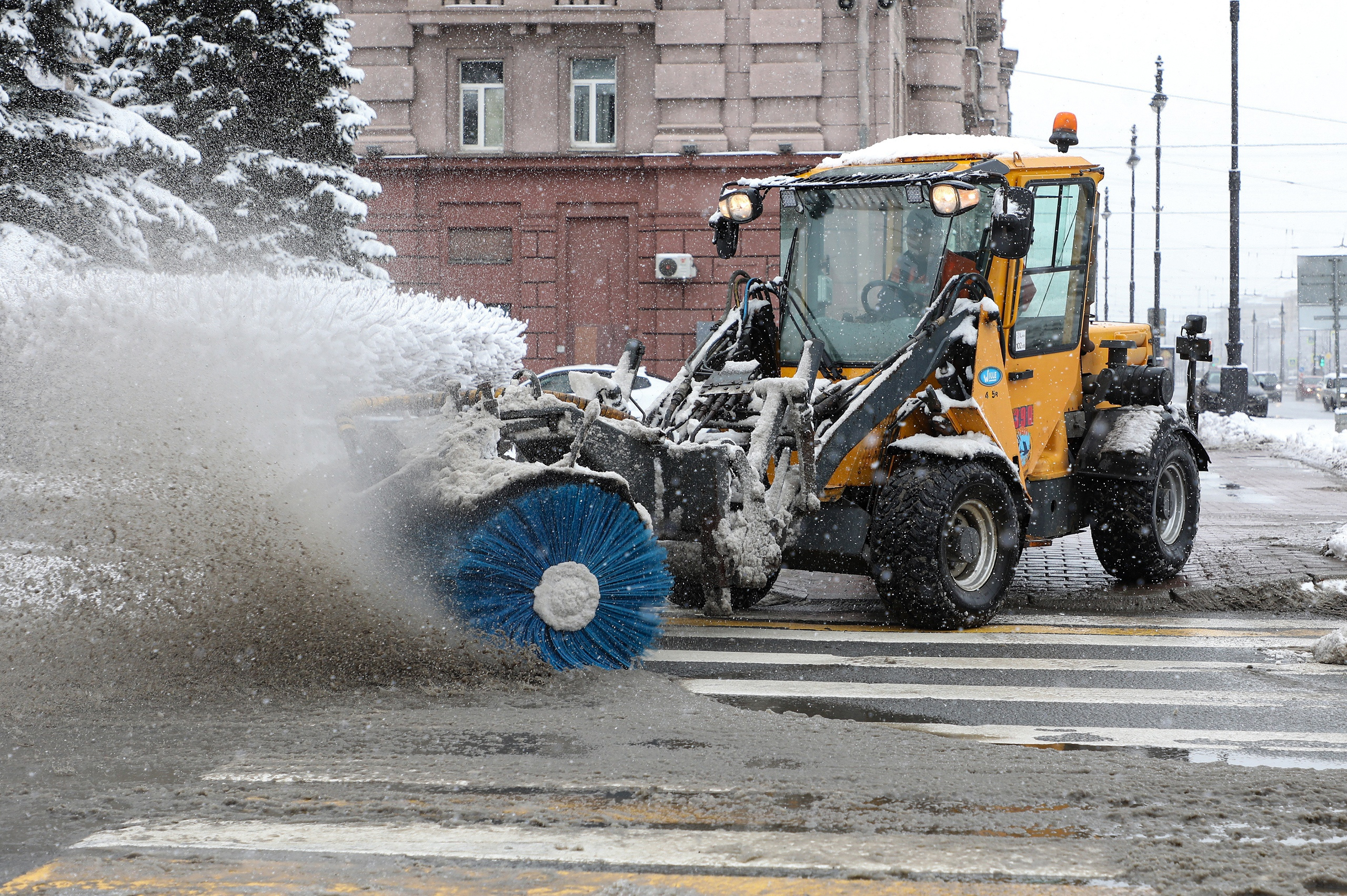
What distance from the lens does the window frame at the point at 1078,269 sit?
26.4 ft

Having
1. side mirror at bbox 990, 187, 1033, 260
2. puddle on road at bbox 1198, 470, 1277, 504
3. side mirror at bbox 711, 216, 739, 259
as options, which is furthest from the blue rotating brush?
puddle on road at bbox 1198, 470, 1277, 504

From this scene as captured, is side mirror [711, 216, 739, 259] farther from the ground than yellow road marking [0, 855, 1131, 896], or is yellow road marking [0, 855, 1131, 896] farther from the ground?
side mirror [711, 216, 739, 259]

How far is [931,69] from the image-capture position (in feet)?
105

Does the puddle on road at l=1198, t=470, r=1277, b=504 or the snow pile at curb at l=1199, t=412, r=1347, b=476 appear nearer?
the puddle on road at l=1198, t=470, r=1277, b=504

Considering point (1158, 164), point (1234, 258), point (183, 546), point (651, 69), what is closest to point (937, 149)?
point (183, 546)

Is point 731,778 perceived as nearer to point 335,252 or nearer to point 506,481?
point 506,481

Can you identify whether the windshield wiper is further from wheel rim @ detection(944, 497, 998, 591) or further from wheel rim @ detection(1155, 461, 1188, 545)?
wheel rim @ detection(1155, 461, 1188, 545)

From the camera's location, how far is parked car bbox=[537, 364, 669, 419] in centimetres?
805

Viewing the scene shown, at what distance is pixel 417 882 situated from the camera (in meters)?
3.51

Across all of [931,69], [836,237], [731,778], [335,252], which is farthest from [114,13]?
[931,69]

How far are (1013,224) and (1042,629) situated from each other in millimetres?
2222

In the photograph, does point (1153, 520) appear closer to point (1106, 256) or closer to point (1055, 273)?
point (1055, 273)

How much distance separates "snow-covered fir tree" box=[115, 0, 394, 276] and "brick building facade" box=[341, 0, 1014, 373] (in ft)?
23.7

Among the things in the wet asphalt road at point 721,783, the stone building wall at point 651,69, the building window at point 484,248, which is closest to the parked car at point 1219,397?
the stone building wall at point 651,69
